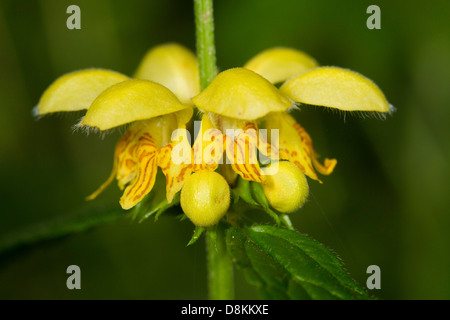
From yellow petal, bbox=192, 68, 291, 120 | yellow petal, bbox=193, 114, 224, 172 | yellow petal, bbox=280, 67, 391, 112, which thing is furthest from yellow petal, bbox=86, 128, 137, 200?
yellow petal, bbox=280, 67, 391, 112

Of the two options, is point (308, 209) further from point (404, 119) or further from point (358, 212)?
point (404, 119)

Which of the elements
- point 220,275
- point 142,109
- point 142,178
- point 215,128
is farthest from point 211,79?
point 220,275

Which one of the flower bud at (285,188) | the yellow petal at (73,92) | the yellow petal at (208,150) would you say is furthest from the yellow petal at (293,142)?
the yellow petal at (73,92)

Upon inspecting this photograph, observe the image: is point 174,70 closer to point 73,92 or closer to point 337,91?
point 73,92

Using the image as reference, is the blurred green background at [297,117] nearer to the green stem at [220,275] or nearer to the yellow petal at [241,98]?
the green stem at [220,275]


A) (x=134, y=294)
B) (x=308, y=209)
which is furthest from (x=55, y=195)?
(x=308, y=209)

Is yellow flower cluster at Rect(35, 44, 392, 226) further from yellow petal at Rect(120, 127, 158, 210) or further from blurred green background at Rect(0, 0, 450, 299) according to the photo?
blurred green background at Rect(0, 0, 450, 299)
